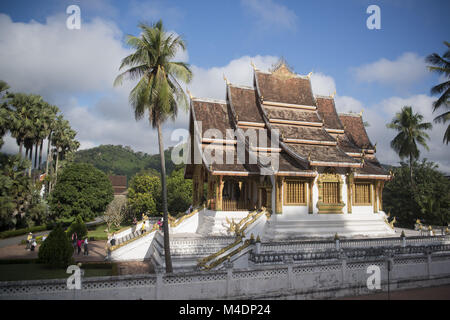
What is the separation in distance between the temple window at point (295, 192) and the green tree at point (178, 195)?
2296 cm

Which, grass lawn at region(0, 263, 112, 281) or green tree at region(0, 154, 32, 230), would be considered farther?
green tree at region(0, 154, 32, 230)

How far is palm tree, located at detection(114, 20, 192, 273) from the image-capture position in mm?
13117

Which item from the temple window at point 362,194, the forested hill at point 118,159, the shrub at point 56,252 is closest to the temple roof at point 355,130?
the temple window at point 362,194

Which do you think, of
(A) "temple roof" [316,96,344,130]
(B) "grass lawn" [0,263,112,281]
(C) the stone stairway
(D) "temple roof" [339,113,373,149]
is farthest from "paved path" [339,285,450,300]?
(A) "temple roof" [316,96,344,130]

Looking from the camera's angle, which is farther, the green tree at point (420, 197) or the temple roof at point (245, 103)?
the green tree at point (420, 197)

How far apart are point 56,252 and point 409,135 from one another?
36007 mm

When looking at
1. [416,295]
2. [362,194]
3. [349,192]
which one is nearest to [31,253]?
[349,192]

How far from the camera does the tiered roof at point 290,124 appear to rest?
19125 millimetres

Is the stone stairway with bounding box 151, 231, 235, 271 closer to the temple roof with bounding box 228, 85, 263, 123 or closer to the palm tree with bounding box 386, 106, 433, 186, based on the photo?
the temple roof with bounding box 228, 85, 263, 123

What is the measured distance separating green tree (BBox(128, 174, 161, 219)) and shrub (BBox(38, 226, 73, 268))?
869 inches

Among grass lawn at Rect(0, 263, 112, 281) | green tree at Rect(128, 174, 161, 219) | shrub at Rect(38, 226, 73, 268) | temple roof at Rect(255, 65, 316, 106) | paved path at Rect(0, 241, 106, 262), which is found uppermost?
temple roof at Rect(255, 65, 316, 106)

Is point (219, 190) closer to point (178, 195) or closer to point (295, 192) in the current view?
point (295, 192)

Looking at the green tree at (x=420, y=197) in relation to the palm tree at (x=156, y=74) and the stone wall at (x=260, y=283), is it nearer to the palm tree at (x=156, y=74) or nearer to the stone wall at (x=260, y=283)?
the stone wall at (x=260, y=283)

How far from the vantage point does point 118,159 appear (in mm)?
131250
